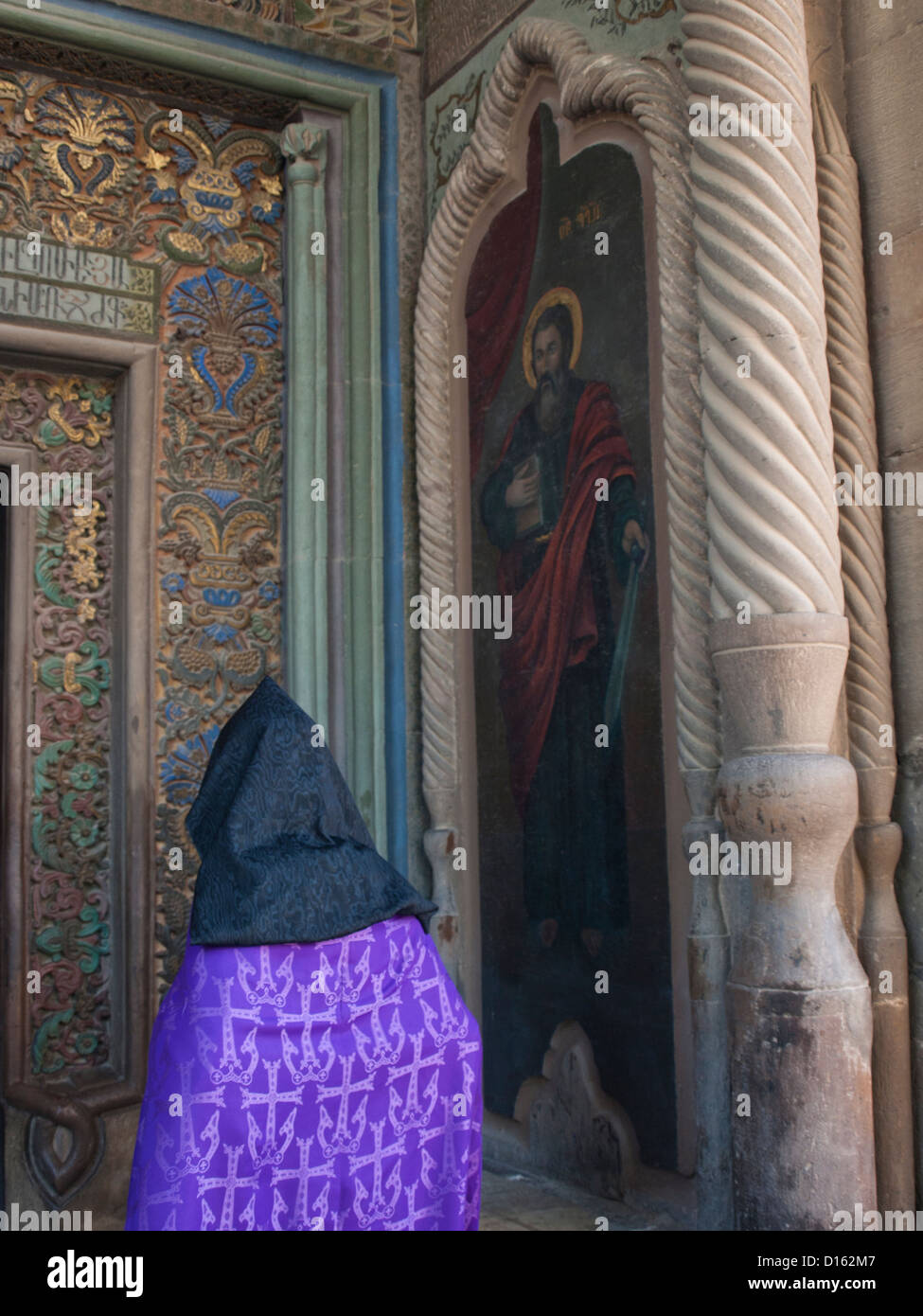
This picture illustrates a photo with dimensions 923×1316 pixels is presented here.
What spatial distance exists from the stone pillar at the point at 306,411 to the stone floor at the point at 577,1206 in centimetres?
150

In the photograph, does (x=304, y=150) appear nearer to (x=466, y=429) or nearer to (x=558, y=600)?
(x=466, y=429)

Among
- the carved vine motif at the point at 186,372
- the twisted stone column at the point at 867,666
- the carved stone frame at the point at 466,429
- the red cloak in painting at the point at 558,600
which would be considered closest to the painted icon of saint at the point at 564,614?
the red cloak in painting at the point at 558,600

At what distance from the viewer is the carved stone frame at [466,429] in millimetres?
2906

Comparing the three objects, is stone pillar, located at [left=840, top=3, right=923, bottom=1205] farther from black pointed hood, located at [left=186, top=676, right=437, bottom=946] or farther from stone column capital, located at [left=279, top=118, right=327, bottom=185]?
stone column capital, located at [left=279, top=118, right=327, bottom=185]

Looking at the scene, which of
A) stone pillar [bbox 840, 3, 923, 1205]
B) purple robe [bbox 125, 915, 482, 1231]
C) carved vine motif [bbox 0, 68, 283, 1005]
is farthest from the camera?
carved vine motif [bbox 0, 68, 283, 1005]

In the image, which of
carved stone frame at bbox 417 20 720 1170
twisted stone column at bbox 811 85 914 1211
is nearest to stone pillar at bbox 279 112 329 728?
carved stone frame at bbox 417 20 720 1170

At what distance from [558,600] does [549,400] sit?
58cm

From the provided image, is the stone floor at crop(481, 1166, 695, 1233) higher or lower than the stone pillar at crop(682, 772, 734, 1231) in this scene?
lower

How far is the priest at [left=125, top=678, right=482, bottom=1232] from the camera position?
6.51 ft

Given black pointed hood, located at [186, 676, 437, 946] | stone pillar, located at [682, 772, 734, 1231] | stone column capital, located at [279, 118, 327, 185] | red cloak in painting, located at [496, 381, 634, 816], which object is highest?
stone column capital, located at [279, 118, 327, 185]

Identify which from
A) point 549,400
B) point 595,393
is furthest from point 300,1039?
point 549,400

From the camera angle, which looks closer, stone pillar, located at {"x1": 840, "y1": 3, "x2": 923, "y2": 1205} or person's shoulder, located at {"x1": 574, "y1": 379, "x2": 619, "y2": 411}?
stone pillar, located at {"x1": 840, "y1": 3, "x2": 923, "y2": 1205}

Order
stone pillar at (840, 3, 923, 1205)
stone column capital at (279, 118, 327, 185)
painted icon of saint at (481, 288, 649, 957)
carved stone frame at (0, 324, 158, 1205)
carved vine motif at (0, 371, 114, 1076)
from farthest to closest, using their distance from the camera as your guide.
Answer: stone column capital at (279, 118, 327, 185) < carved vine motif at (0, 371, 114, 1076) < carved stone frame at (0, 324, 158, 1205) < painted icon of saint at (481, 288, 649, 957) < stone pillar at (840, 3, 923, 1205)

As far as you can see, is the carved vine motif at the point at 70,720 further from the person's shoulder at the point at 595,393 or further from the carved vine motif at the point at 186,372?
the person's shoulder at the point at 595,393
